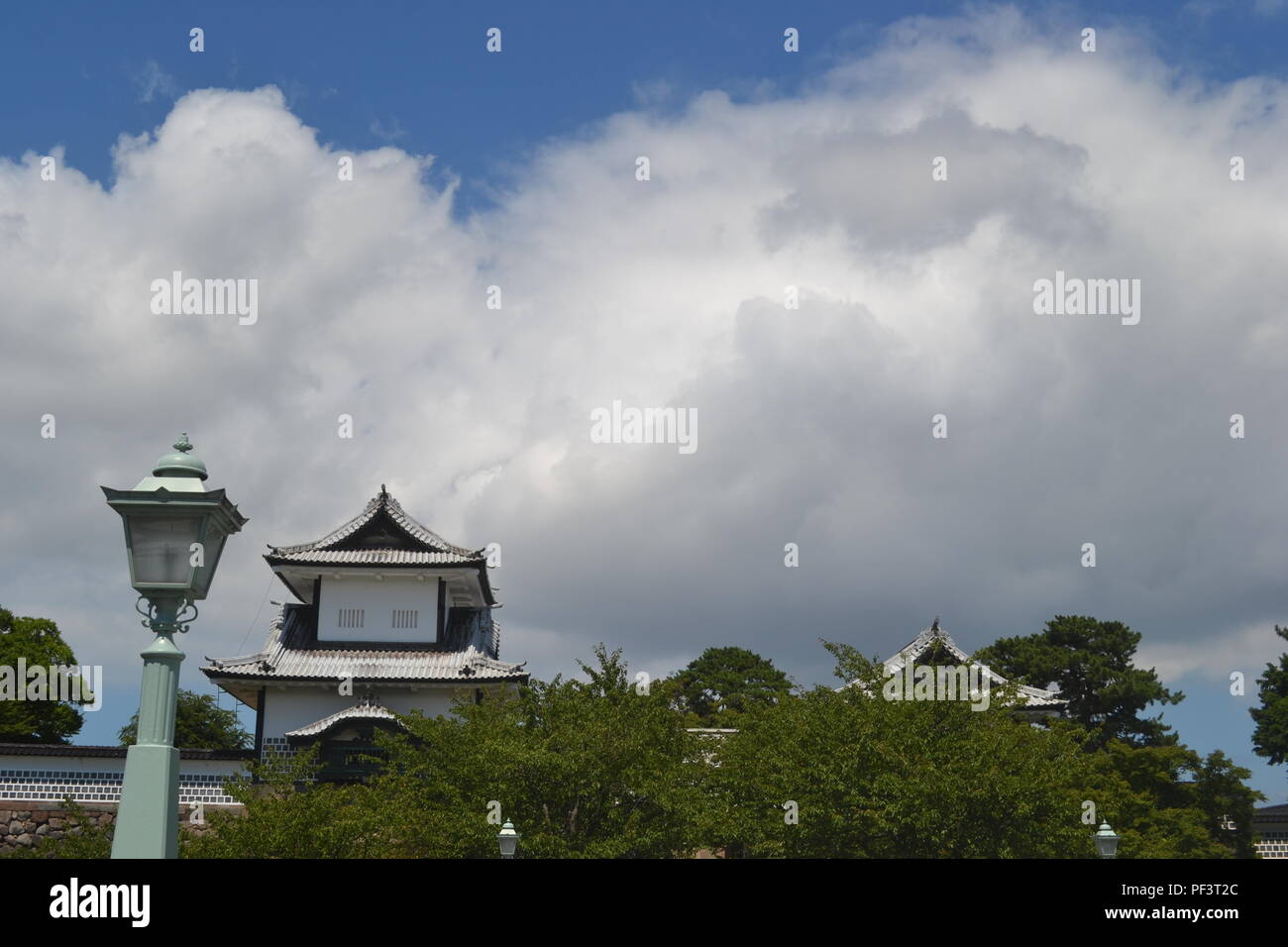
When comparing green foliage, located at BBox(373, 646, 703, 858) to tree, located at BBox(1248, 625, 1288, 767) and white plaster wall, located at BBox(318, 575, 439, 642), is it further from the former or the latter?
tree, located at BBox(1248, 625, 1288, 767)

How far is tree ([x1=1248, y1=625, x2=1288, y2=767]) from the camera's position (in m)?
64.0

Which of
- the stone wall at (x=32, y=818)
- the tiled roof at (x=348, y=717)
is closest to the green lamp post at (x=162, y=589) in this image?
the stone wall at (x=32, y=818)

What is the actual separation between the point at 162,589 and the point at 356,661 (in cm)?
3340

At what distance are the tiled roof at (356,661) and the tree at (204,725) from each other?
3265 cm

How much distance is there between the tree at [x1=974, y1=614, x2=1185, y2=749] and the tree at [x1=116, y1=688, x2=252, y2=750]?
143ft

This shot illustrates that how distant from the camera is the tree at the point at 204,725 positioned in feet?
232

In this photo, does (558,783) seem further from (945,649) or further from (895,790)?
(945,649)

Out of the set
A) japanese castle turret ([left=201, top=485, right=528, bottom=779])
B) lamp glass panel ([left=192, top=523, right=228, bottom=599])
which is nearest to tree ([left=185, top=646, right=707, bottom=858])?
japanese castle turret ([left=201, top=485, right=528, bottom=779])

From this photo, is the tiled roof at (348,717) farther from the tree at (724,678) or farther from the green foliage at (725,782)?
the tree at (724,678)

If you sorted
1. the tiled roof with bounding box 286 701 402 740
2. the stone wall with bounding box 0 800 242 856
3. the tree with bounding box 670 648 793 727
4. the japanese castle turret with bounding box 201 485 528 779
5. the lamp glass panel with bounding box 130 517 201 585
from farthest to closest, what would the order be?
the tree with bounding box 670 648 793 727 < the japanese castle turret with bounding box 201 485 528 779 < the tiled roof with bounding box 286 701 402 740 < the stone wall with bounding box 0 800 242 856 < the lamp glass panel with bounding box 130 517 201 585
